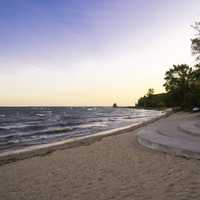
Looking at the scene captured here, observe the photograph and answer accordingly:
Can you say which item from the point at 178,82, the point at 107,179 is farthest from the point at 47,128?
the point at 178,82

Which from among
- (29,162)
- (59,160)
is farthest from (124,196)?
(29,162)

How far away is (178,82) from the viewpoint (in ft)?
213

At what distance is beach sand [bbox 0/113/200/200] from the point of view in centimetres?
576

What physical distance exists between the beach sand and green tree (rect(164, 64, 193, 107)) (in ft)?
187

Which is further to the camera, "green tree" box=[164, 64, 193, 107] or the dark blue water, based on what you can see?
"green tree" box=[164, 64, 193, 107]

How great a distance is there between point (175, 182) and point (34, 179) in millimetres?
4005

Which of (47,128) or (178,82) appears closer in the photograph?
(47,128)

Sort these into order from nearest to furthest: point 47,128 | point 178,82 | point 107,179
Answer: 1. point 107,179
2. point 47,128
3. point 178,82

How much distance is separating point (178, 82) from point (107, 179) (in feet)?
201

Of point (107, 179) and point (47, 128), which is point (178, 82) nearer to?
point (47, 128)

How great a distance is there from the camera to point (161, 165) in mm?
7945

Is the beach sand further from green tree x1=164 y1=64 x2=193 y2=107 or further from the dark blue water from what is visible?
green tree x1=164 y1=64 x2=193 y2=107

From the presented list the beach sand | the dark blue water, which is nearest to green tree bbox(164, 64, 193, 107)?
the dark blue water

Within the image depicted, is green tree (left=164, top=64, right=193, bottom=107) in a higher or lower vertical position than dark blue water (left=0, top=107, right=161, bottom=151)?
higher
